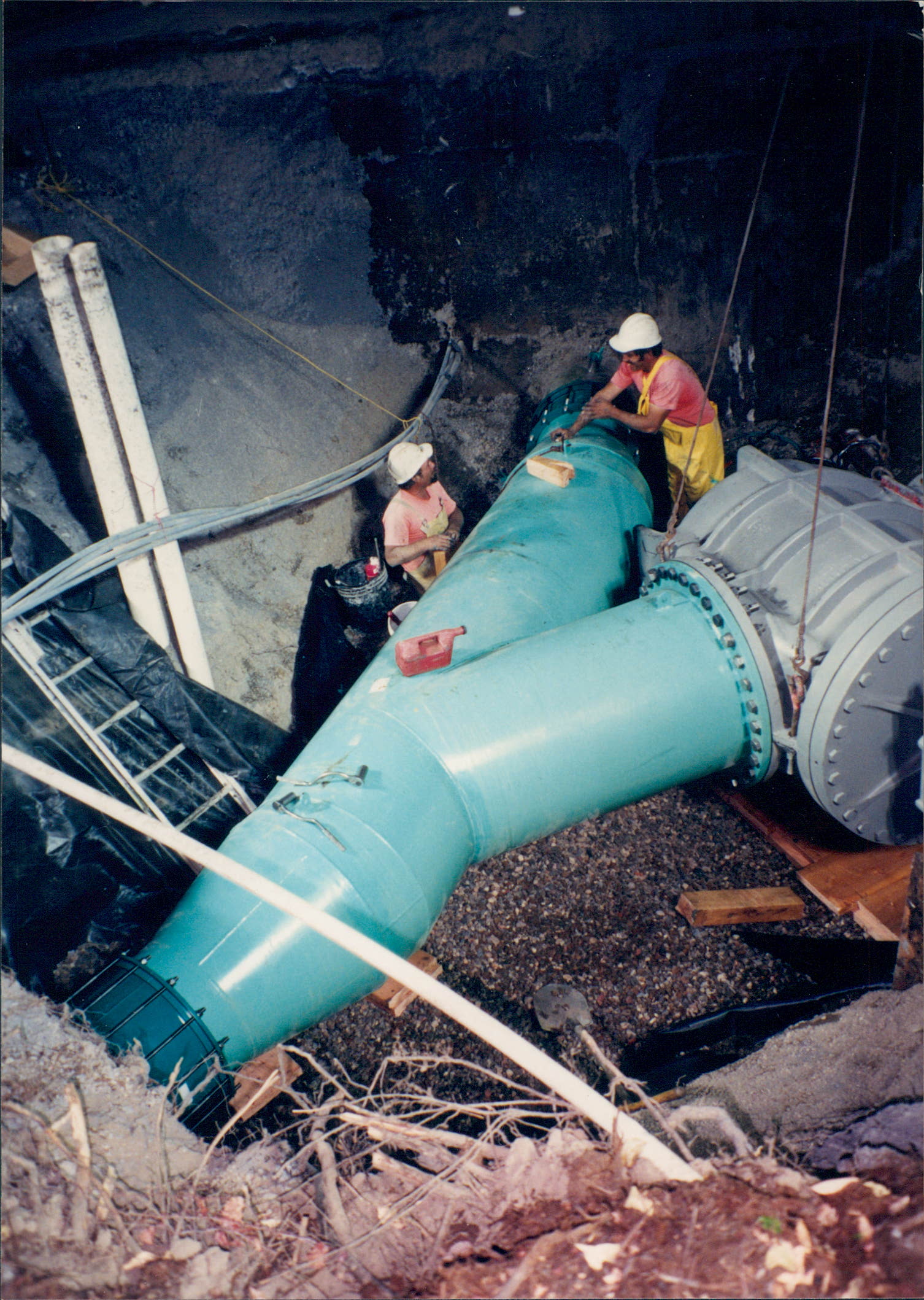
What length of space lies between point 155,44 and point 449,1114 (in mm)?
4636

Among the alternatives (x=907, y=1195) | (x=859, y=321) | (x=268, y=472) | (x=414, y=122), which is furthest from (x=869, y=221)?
(x=907, y=1195)

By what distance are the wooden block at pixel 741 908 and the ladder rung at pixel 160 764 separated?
2370 mm

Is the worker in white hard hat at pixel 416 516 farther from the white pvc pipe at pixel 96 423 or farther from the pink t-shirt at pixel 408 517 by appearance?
the white pvc pipe at pixel 96 423

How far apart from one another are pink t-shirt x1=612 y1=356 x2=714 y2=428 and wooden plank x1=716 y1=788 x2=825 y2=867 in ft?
6.52

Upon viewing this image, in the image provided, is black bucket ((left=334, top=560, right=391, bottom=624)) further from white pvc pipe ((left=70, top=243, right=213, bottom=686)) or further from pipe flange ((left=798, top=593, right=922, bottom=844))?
pipe flange ((left=798, top=593, right=922, bottom=844))

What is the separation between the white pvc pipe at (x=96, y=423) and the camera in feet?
9.93

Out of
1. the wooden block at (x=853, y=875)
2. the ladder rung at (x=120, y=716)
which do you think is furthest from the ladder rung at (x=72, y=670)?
the wooden block at (x=853, y=875)

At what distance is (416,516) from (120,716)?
1.86 m

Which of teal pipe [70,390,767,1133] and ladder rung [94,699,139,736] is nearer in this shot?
teal pipe [70,390,767,1133]

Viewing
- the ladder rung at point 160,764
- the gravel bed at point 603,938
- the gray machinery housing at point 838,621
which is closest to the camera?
the gray machinery housing at point 838,621

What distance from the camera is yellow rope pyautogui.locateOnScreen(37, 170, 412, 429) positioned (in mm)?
3303

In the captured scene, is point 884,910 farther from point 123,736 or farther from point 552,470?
point 123,736

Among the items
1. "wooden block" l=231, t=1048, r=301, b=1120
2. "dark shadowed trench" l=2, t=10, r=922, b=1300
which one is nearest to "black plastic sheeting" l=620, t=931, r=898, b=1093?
"dark shadowed trench" l=2, t=10, r=922, b=1300

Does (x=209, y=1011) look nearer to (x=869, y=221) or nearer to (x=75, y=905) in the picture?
(x=75, y=905)
